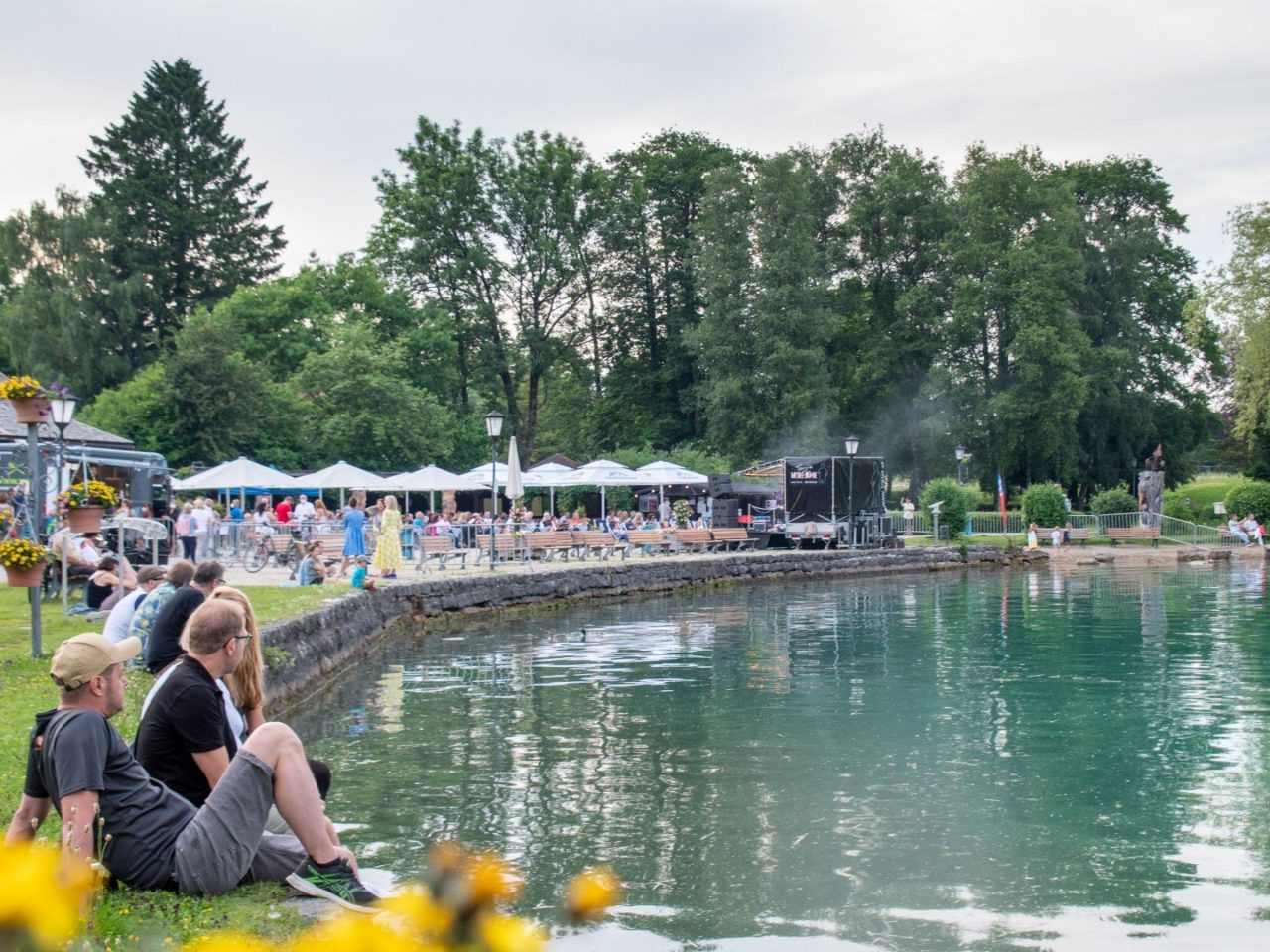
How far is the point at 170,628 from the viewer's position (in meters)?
8.37

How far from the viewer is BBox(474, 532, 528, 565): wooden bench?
29.3 metres

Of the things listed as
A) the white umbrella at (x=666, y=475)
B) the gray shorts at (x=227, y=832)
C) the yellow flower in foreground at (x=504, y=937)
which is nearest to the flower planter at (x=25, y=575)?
the gray shorts at (x=227, y=832)

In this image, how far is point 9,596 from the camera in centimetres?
1817

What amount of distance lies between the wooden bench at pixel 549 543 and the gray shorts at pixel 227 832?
2432cm

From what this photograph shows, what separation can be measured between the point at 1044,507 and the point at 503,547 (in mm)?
22228

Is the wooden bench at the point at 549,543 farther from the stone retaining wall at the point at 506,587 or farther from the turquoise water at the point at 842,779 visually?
the turquoise water at the point at 842,779

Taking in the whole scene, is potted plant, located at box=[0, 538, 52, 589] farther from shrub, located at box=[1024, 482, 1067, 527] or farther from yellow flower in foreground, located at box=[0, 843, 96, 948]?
shrub, located at box=[1024, 482, 1067, 527]

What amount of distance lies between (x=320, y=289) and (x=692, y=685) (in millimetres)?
40269

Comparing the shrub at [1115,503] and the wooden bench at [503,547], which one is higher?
the shrub at [1115,503]

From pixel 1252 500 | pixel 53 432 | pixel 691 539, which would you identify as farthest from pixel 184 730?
pixel 1252 500

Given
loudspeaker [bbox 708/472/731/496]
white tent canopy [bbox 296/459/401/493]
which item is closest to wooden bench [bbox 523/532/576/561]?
white tent canopy [bbox 296/459/401/493]

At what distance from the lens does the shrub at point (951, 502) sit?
42.0 m

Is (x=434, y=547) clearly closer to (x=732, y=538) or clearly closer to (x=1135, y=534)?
(x=732, y=538)

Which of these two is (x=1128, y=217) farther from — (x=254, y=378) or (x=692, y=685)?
(x=692, y=685)
